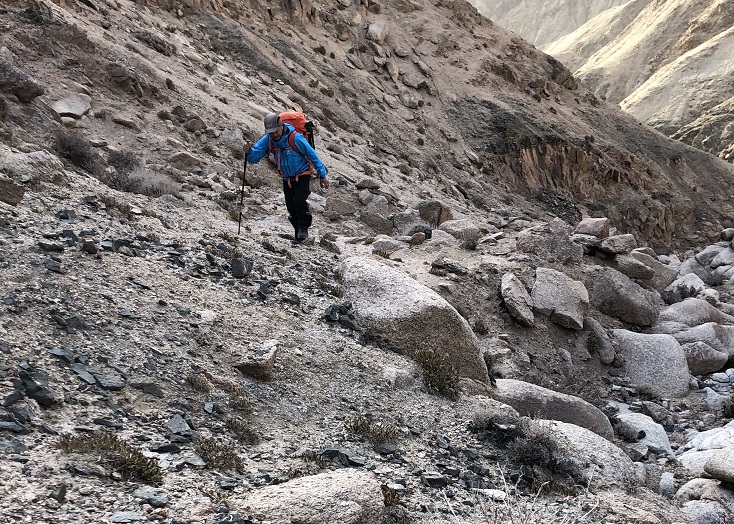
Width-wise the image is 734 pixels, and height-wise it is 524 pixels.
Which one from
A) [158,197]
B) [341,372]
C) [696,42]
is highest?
[696,42]

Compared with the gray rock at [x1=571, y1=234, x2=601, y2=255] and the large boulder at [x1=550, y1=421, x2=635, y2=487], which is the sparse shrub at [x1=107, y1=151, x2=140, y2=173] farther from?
the gray rock at [x1=571, y1=234, x2=601, y2=255]

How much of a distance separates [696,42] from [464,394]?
73.0 metres

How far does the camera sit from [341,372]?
6.82m

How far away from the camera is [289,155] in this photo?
1026 centimetres

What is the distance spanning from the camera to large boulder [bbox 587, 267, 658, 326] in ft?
42.4

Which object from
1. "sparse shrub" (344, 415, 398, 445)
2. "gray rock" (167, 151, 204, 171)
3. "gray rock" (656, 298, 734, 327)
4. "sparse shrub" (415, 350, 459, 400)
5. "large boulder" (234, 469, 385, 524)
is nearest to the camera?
"large boulder" (234, 469, 385, 524)

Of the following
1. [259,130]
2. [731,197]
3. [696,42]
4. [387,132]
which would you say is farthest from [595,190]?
[696,42]

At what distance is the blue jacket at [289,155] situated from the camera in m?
10.1

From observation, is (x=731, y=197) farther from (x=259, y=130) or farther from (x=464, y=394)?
(x=464, y=394)

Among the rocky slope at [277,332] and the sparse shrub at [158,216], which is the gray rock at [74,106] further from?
the sparse shrub at [158,216]

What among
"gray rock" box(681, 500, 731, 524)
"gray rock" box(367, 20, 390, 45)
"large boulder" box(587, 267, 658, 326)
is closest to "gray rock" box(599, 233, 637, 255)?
"large boulder" box(587, 267, 658, 326)

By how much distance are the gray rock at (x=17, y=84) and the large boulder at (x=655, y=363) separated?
12.4 m

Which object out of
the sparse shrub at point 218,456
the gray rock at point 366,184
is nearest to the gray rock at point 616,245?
the gray rock at point 366,184

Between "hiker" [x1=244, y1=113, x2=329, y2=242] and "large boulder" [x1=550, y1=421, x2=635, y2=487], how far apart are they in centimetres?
532
